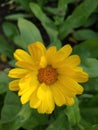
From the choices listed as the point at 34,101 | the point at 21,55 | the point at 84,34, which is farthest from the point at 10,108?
the point at 84,34

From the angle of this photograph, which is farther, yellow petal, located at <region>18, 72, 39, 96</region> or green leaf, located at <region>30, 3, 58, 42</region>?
green leaf, located at <region>30, 3, 58, 42</region>

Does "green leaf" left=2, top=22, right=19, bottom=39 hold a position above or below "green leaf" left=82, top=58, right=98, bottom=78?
above

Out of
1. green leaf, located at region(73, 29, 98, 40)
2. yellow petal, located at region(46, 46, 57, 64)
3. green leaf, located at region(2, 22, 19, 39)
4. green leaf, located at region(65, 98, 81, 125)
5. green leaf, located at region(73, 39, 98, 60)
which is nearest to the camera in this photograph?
yellow petal, located at region(46, 46, 57, 64)

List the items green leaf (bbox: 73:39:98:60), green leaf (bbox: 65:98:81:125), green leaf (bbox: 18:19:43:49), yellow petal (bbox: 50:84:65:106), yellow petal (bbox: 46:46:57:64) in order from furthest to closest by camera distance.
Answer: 1. green leaf (bbox: 18:19:43:49)
2. green leaf (bbox: 73:39:98:60)
3. green leaf (bbox: 65:98:81:125)
4. yellow petal (bbox: 50:84:65:106)
5. yellow petal (bbox: 46:46:57:64)

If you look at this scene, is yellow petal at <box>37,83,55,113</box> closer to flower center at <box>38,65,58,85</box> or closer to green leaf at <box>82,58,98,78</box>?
flower center at <box>38,65,58,85</box>

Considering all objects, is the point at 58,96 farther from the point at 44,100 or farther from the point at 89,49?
the point at 89,49

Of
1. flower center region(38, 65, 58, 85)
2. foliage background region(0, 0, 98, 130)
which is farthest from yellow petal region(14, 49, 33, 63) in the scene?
foliage background region(0, 0, 98, 130)

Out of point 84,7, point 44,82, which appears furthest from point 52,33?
point 44,82

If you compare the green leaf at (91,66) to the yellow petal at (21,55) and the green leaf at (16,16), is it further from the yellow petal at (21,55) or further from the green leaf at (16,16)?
the green leaf at (16,16)
